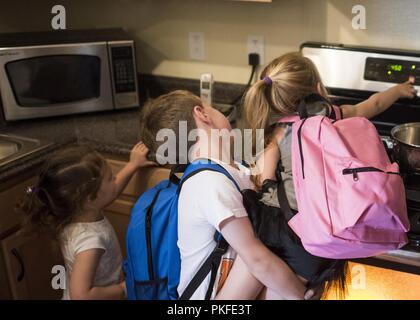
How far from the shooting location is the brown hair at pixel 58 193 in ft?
4.28

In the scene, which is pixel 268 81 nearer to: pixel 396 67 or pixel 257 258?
pixel 257 258

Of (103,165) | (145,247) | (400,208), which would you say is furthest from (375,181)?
(103,165)

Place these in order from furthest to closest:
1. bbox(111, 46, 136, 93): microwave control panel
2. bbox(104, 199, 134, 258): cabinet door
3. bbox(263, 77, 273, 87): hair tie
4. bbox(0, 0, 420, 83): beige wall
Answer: bbox(111, 46, 136, 93): microwave control panel
bbox(104, 199, 134, 258): cabinet door
bbox(0, 0, 420, 83): beige wall
bbox(263, 77, 273, 87): hair tie

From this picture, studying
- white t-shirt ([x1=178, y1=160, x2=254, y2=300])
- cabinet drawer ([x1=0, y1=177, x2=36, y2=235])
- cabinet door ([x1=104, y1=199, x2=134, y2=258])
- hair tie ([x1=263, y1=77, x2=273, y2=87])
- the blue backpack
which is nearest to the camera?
white t-shirt ([x1=178, y1=160, x2=254, y2=300])

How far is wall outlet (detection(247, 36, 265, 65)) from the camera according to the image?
188cm

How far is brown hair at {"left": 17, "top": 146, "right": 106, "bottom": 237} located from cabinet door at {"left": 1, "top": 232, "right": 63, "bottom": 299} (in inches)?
12.0

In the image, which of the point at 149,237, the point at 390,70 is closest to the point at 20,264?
the point at 149,237

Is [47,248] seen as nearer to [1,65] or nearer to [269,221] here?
[1,65]

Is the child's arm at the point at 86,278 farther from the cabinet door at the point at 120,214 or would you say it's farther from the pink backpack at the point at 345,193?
the pink backpack at the point at 345,193

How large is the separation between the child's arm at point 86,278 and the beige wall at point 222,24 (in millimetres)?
1003

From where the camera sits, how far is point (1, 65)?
5.69ft

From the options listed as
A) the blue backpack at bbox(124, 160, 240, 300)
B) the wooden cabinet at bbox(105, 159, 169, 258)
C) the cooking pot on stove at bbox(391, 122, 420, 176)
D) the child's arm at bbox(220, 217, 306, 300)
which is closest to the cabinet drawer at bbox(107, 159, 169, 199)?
the wooden cabinet at bbox(105, 159, 169, 258)

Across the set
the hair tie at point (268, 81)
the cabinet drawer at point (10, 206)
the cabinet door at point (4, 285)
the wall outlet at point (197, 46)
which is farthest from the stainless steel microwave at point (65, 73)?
the hair tie at point (268, 81)

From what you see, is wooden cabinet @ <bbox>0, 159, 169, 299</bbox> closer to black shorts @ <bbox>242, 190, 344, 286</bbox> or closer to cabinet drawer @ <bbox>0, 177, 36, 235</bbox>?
cabinet drawer @ <bbox>0, 177, 36, 235</bbox>
